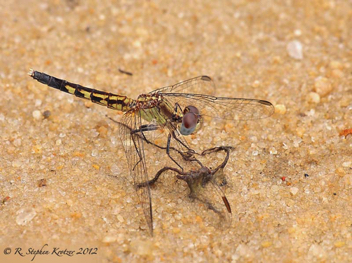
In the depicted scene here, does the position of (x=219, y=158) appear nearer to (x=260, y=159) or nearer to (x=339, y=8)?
(x=260, y=159)

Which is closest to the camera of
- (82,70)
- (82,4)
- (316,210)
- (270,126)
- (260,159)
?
(316,210)

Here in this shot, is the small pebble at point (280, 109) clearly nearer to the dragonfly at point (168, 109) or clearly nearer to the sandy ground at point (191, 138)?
the sandy ground at point (191, 138)

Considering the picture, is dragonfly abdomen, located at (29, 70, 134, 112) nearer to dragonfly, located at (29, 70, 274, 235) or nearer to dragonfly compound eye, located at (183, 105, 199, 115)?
dragonfly, located at (29, 70, 274, 235)

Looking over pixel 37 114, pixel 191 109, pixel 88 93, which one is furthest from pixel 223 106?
pixel 37 114

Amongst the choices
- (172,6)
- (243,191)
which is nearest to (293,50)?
(172,6)

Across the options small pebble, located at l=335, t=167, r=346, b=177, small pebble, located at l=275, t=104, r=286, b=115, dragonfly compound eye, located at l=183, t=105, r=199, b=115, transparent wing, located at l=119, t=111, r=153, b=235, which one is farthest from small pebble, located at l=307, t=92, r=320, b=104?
transparent wing, located at l=119, t=111, r=153, b=235

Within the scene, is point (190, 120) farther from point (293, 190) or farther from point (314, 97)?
point (314, 97)
